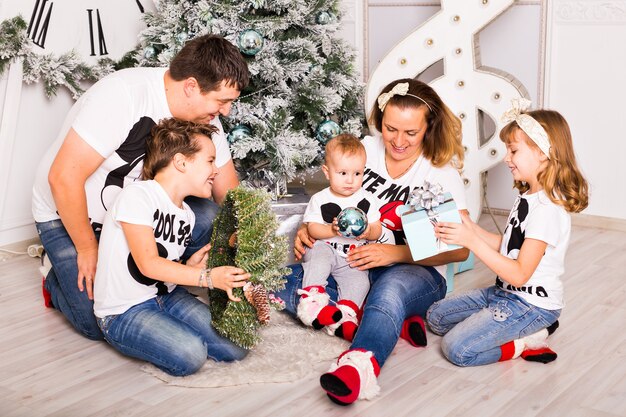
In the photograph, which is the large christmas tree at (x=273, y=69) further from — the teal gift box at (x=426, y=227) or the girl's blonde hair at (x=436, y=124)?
the teal gift box at (x=426, y=227)

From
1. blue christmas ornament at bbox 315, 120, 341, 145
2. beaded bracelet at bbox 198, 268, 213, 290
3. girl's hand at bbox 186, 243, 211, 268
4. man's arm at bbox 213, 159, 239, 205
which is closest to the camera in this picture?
beaded bracelet at bbox 198, 268, 213, 290

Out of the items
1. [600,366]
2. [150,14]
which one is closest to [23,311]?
[150,14]

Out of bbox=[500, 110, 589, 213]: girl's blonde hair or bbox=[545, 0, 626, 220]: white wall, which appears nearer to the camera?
bbox=[500, 110, 589, 213]: girl's blonde hair

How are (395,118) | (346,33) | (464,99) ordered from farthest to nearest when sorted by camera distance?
(346,33), (464,99), (395,118)

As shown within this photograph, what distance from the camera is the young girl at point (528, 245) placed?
2346 millimetres

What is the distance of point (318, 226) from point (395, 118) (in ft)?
1.42

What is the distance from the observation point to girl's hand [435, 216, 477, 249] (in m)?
2.35

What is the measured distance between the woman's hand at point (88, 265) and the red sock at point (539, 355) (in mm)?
1340

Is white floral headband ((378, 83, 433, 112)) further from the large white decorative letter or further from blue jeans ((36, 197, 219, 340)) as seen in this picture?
the large white decorative letter

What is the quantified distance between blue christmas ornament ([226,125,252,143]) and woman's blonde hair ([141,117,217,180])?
2.31 ft

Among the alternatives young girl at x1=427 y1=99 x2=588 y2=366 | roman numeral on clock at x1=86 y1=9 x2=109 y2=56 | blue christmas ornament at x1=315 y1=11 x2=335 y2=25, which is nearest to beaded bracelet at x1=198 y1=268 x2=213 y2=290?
young girl at x1=427 y1=99 x2=588 y2=366

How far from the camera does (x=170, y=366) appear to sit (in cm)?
231

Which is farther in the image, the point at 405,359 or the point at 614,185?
the point at 614,185

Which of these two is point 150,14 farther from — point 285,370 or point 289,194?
point 285,370
